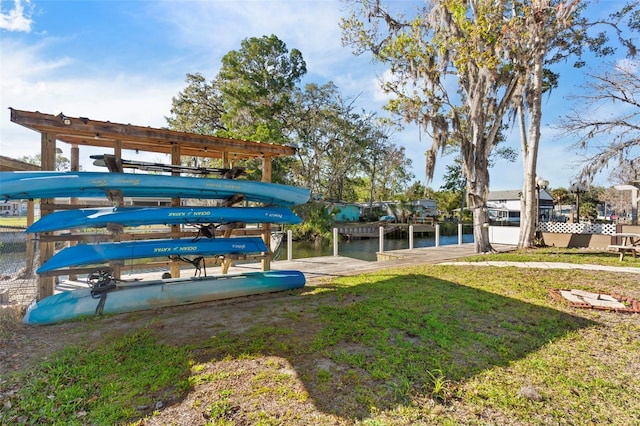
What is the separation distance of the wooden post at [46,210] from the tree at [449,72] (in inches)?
342

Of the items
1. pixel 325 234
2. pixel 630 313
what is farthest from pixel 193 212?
pixel 325 234

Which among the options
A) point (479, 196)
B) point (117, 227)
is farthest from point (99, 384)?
point (479, 196)

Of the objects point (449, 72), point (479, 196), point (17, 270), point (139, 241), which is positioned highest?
point (449, 72)

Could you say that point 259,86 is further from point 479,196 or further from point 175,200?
point 175,200

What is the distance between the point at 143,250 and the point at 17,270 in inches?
132

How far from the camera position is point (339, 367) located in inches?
106

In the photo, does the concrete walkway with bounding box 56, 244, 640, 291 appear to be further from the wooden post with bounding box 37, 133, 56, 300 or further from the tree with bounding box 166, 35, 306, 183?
the tree with bounding box 166, 35, 306, 183

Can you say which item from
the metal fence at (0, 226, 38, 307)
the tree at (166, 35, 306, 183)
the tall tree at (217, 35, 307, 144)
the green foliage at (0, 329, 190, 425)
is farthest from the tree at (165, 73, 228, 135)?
the green foliage at (0, 329, 190, 425)

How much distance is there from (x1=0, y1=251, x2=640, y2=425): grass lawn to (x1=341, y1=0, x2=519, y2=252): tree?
645 centimetres

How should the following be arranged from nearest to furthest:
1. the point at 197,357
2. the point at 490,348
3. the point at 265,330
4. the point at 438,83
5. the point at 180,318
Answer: the point at 197,357, the point at 490,348, the point at 265,330, the point at 180,318, the point at 438,83

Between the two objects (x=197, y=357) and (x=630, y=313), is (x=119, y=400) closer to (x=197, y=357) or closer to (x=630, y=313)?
(x=197, y=357)

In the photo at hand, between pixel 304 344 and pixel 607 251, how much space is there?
12.2 metres

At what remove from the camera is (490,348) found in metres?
3.12

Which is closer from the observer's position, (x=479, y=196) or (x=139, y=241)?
(x=139, y=241)
